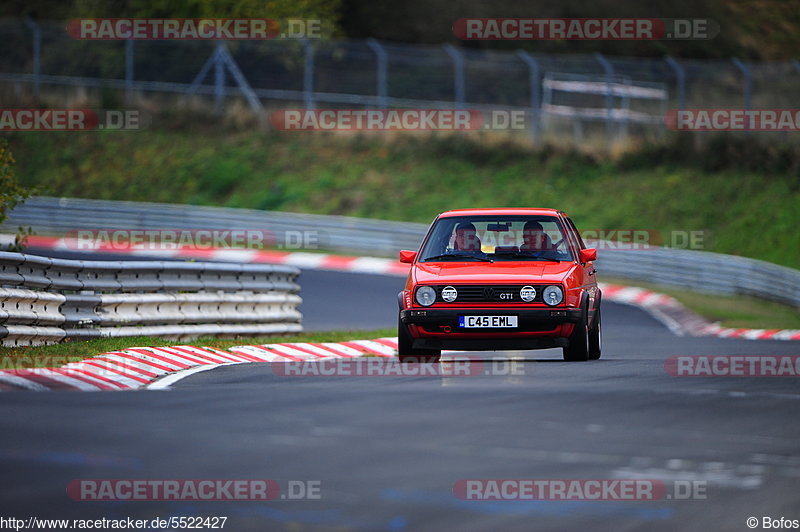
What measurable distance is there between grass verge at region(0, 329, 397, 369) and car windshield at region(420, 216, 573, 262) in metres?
2.76

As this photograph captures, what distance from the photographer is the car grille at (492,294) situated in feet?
44.0

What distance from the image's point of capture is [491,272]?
13.7m

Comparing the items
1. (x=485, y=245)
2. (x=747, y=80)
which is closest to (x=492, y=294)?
(x=485, y=245)

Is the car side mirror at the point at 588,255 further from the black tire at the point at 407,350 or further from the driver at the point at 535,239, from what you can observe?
the black tire at the point at 407,350

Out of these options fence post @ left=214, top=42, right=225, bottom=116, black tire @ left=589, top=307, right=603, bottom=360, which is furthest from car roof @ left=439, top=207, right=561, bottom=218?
fence post @ left=214, top=42, right=225, bottom=116

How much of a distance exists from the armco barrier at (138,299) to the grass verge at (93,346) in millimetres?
127

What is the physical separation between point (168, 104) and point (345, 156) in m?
6.59

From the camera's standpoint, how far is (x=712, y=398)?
421 inches

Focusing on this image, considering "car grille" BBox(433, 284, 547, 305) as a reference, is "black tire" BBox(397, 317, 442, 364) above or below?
below

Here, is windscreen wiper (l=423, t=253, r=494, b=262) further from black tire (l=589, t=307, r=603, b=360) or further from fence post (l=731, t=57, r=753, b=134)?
fence post (l=731, t=57, r=753, b=134)

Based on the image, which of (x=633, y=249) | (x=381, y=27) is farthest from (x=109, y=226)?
(x=381, y=27)

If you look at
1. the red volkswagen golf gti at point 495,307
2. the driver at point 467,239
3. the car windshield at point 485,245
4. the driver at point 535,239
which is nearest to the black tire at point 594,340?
the red volkswagen golf gti at point 495,307

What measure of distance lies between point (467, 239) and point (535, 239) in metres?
0.68

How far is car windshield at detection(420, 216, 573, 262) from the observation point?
46.8ft
